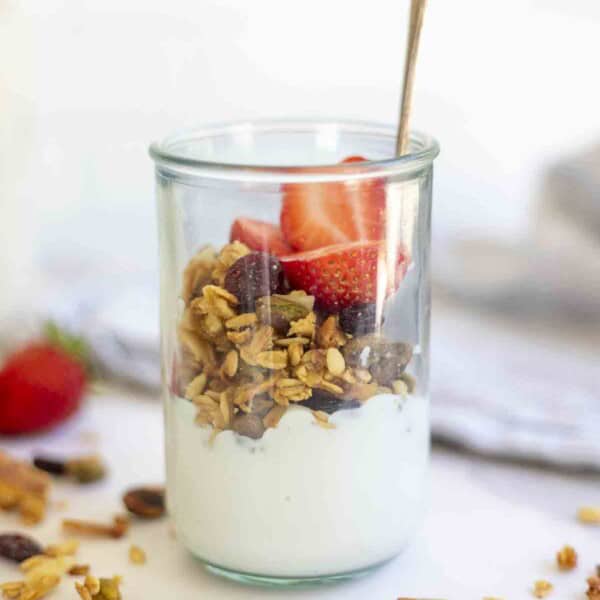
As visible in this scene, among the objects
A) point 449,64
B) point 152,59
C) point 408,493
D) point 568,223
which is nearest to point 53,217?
point 152,59

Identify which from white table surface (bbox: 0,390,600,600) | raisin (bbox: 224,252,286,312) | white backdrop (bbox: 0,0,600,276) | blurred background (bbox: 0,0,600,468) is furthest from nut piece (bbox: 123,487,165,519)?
white backdrop (bbox: 0,0,600,276)

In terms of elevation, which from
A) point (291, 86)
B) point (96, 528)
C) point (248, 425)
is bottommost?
point (96, 528)

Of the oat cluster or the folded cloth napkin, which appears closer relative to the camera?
the oat cluster

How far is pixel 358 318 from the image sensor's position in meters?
0.58

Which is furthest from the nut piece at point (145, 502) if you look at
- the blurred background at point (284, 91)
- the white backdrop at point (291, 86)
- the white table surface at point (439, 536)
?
the white backdrop at point (291, 86)

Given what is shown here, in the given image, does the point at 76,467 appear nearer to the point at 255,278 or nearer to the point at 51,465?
the point at 51,465

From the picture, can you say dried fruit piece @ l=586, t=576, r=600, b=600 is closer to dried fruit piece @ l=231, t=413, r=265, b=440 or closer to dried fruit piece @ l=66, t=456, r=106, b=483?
dried fruit piece @ l=231, t=413, r=265, b=440

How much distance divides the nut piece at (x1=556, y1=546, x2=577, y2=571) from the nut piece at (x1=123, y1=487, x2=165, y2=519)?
0.88 ft

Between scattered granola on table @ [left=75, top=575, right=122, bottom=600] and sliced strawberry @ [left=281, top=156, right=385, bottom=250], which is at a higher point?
sliced strawberry @ [left=281, top=156, right=385, bottom=250]

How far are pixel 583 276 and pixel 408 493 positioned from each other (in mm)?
499

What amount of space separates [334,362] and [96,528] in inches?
9.3

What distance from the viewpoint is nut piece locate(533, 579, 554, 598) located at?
2.04 feet

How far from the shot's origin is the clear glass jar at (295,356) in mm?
574

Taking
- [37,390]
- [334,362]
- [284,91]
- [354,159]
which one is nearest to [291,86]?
[284,91]
